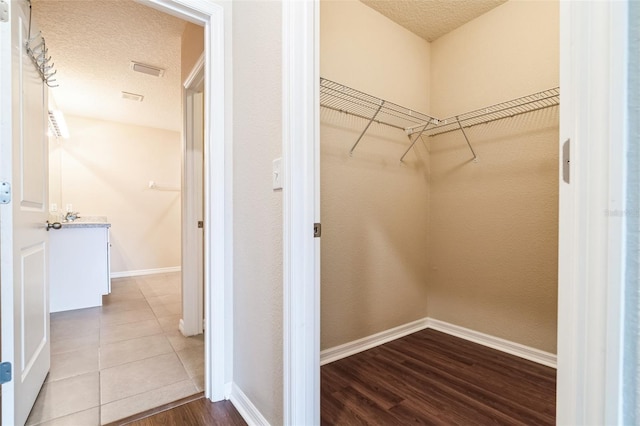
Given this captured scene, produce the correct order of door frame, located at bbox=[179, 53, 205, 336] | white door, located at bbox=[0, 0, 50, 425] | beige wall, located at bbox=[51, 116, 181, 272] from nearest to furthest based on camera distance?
white door, located at bbox=[0, 0, 50, 425], door frame, located at bbox=[179, 53, 205, 336], beige wall, located at bbox=[51, 116, 181, 272]

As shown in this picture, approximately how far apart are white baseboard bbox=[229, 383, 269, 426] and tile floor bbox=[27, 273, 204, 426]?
294 mm

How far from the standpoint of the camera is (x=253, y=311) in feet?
4.62

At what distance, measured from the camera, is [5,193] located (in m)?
1.21

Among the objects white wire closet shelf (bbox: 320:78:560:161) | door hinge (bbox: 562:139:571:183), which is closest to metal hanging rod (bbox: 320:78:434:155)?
white wire closet shelf (bbox: 320:78:560:161)

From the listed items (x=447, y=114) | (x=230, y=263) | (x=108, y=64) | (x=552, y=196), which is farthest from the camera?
(x=108, y=64)

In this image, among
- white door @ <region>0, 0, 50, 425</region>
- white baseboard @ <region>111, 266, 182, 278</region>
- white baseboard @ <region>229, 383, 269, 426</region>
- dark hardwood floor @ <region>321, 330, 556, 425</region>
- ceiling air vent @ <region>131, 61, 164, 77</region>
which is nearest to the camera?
white door @ <region>0, 0, 50, 425</region>

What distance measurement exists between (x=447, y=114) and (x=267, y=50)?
1806 mm

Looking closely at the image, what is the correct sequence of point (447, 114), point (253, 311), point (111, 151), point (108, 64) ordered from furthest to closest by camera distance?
point (111, 151)
point (108, 64)
point (447, 114)
point (253, 311)

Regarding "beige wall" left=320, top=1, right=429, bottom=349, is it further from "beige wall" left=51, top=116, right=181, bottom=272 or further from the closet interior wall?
"beige wall" left=51, top=116, right=181, bottom=272

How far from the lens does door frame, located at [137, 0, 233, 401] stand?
1565 mm

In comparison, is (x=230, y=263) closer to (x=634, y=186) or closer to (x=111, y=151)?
(x=634, y=186)

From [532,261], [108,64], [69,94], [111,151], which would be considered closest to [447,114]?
[532,261]

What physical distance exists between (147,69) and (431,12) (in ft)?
9.17

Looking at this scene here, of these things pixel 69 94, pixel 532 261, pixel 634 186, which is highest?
pixel 69 94
